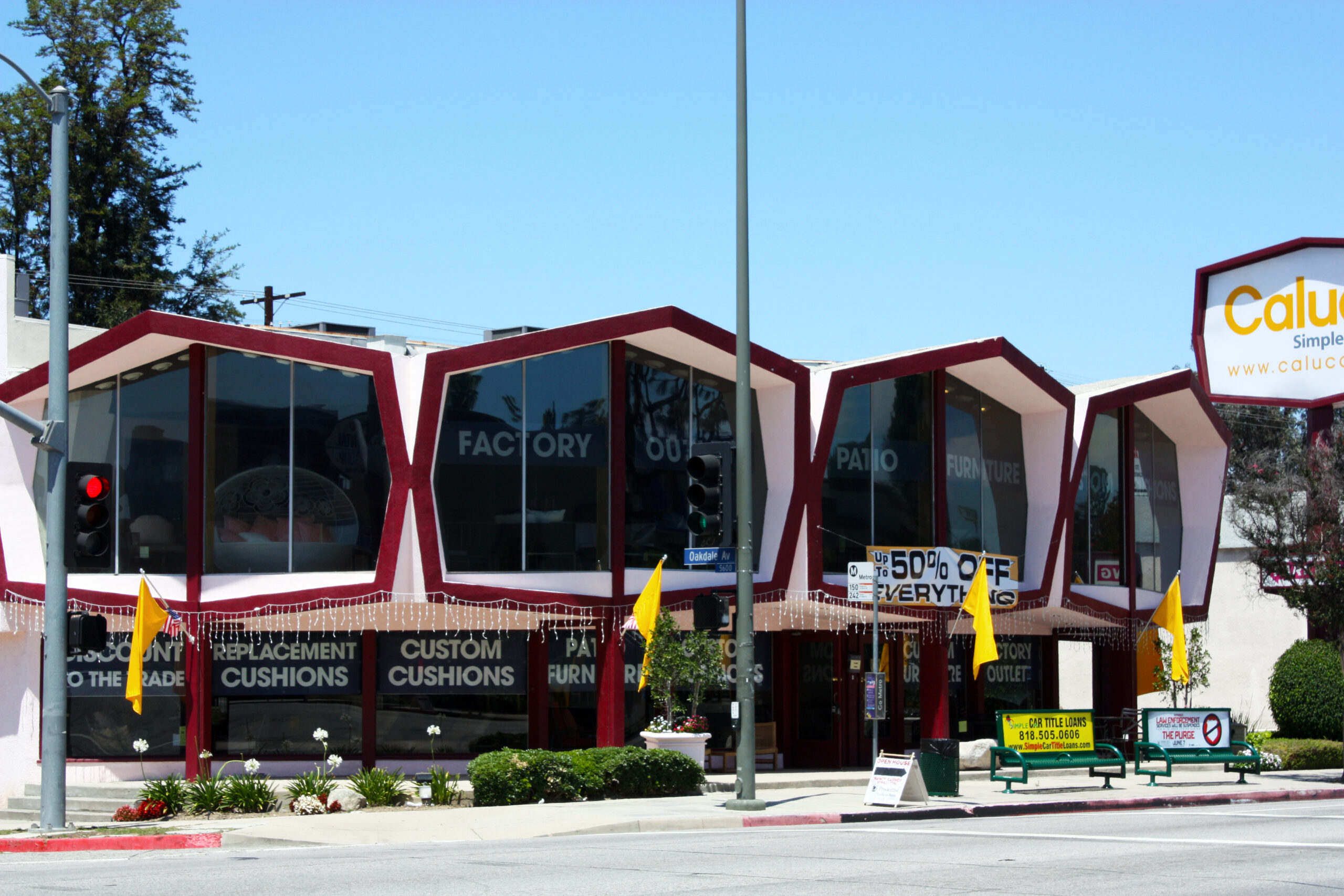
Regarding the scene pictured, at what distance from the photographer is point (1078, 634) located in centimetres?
3425

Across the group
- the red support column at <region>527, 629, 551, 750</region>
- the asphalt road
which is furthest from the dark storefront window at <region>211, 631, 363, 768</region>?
the asphalt road

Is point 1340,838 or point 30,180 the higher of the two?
point 30,180

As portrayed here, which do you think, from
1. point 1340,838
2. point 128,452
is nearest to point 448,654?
point 128,452

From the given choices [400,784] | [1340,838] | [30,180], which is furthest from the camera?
[30,180]

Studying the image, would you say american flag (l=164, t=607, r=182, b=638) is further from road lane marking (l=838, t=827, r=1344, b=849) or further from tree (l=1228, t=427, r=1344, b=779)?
tree (l=1228, t=427, r=1344, b=779)

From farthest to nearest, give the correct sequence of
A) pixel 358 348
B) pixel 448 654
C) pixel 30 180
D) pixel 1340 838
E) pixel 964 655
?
pixel 30 180 → pixel 964 655 → pixel 448 654 → pixel 358 348 → pixel 1340 838

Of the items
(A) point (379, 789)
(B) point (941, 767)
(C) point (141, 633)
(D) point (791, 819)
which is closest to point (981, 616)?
(B) point (941, 767)

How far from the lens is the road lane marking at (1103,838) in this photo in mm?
15781

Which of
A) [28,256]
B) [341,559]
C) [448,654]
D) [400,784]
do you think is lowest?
[400,784]

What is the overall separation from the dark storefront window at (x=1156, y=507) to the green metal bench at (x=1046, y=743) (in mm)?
10675

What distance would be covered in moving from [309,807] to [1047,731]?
11.9 metres

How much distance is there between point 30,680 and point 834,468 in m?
15.2

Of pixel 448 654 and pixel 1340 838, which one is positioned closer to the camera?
pixel 1340 838

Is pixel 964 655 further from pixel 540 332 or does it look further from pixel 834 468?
pixel 540 332
